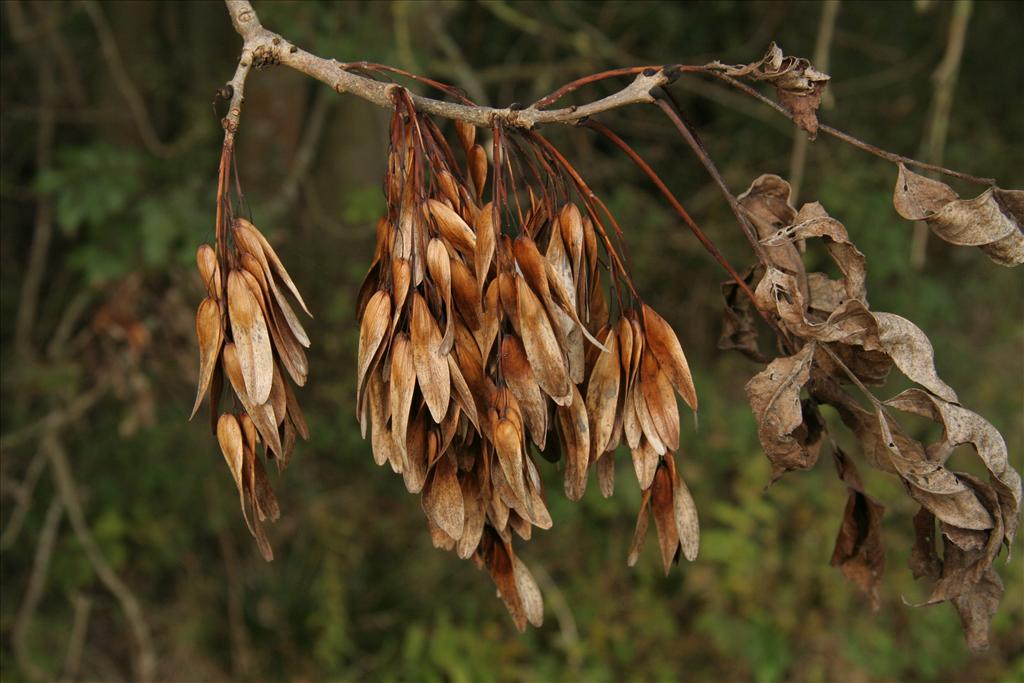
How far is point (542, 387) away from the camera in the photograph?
1003 mm

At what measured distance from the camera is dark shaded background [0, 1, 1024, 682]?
10.6 feet

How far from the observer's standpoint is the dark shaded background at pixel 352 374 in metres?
3.23

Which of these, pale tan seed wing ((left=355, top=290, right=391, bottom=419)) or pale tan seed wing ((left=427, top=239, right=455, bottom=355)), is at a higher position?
pale tan seed wing ((left=427, top=239, right=455, bottom=355))

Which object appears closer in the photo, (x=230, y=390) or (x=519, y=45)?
(x=230, y=390)

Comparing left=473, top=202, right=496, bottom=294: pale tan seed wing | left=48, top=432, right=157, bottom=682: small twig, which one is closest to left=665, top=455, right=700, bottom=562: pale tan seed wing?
left=473, top=202, right=496, bottom=294: pale tan seed wing

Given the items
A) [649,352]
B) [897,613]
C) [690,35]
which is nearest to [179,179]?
[690,35]

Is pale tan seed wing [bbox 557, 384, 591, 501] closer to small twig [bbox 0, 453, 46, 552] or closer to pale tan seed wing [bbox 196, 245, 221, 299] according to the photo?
pale tan seed wing [bbox 196, 245, 221, 299]

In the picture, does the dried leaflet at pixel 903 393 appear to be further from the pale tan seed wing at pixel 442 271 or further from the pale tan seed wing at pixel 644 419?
the pale tan seed wing at pixel 442 271

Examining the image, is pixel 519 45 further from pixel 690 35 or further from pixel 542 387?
pixel 542 387

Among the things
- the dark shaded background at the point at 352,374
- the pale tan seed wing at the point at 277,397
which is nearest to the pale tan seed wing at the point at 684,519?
the pale tan seed wing at the point at 277,397

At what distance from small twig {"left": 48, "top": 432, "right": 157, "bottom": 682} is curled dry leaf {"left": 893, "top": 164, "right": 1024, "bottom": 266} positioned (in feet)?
9.45

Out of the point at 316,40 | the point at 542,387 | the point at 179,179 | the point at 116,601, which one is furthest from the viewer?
the point at 116,601

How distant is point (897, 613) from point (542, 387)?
3.63 meters

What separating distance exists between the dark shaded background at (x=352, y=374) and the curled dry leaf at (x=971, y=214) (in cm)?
189
